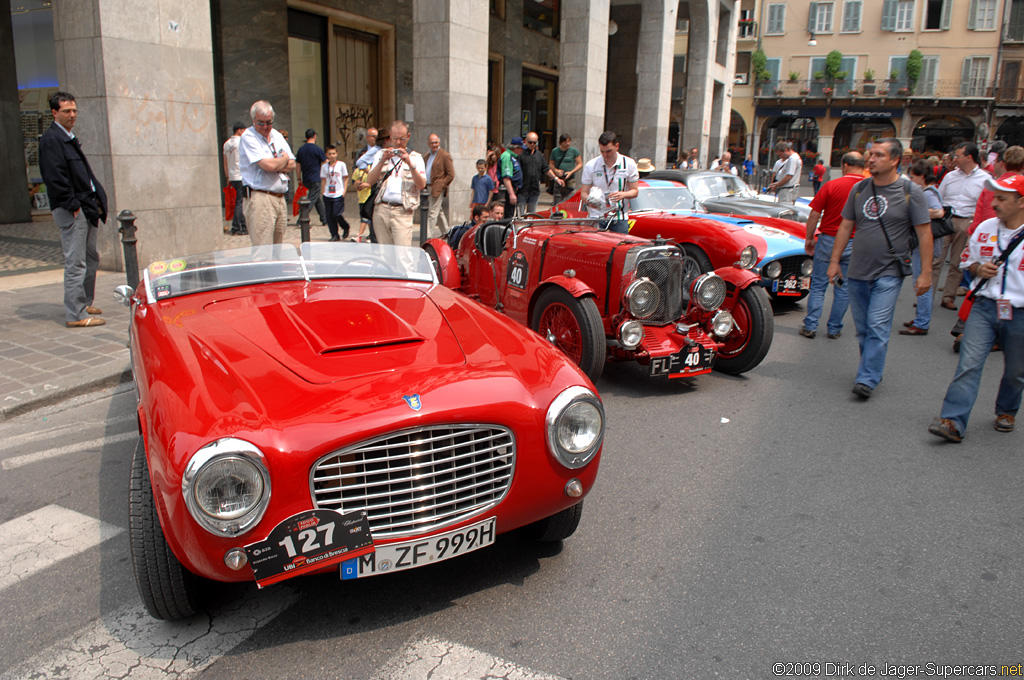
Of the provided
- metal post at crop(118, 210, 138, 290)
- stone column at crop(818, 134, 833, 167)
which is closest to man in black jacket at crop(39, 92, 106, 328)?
metal post at crop(118, 210, 138, 290)

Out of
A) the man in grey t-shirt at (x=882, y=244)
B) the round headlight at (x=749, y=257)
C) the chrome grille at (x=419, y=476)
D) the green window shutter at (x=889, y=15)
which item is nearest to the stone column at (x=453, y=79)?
the round headlight at (x=749, y=257)

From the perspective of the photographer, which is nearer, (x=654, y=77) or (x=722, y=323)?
(x=722, y=323)

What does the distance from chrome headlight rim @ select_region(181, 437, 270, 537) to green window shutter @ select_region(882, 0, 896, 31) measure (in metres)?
57.1

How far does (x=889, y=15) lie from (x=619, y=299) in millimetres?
53626

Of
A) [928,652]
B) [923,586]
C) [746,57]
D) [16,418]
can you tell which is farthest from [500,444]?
[746,57]

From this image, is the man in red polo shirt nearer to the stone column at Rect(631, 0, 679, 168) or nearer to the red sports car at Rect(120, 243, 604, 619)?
the red sports car at Rect(120, 243, 604, 619)

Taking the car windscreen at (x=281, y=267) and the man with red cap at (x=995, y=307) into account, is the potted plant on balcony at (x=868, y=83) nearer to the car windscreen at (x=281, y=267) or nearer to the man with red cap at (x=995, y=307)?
the man with red cap at (x=995, y=307)

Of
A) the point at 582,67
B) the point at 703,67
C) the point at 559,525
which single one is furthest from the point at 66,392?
the point at 703,67

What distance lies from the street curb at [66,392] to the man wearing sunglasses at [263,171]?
2.06 meters

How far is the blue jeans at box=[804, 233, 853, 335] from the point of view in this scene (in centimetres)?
750

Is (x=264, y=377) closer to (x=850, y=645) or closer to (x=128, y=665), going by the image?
(x=128, y=665)

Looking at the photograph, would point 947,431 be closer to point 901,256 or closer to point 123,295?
point 901,256

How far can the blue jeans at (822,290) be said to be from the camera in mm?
7496

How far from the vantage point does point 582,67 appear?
17.7 meters
